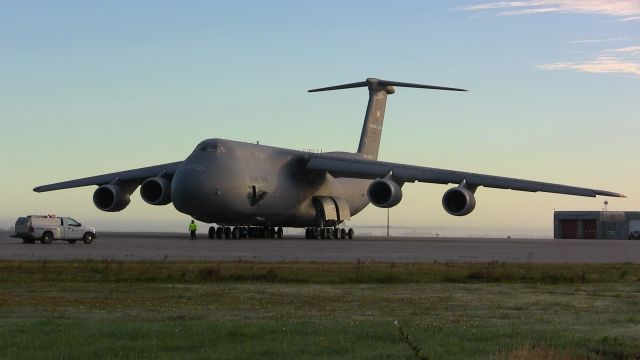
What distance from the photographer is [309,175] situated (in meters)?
60.4

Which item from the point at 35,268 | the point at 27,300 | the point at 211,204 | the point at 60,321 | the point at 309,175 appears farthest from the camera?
the point at 309,175

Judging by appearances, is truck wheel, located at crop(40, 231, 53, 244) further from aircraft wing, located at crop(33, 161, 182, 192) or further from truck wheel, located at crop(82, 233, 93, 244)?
aircraft wing, located at crop(33, 161, 182, 192)

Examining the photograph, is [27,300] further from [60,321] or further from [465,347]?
[465,347]

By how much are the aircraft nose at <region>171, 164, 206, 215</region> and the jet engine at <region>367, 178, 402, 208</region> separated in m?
8.61

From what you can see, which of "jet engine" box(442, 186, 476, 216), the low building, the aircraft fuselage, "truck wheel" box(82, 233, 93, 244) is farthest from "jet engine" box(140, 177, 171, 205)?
the low building

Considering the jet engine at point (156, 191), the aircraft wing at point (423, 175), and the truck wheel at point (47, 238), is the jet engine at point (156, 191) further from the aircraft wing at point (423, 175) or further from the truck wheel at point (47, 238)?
the truck wheel at point (47, 238)

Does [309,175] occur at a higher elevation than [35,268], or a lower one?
higher

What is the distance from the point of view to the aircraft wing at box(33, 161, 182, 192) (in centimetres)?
5800

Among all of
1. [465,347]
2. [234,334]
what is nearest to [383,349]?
[465,347]

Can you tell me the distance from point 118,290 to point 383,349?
8843 mm

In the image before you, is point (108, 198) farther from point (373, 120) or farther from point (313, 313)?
point (313, 313)

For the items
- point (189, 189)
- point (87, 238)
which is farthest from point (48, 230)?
point (189, 189)

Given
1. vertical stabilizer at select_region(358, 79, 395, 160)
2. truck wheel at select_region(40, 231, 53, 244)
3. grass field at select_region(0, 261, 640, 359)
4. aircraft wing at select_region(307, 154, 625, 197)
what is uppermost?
vertical stabilizer at select_region(358, 79, 395, 160)

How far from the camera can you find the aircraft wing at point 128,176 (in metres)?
58.0
